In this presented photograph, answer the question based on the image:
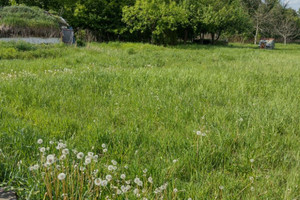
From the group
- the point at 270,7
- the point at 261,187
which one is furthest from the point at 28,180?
the point at 270,7

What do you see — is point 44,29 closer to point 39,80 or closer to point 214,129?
point 39,80

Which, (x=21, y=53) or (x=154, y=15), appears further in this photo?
(x=154, y=15)

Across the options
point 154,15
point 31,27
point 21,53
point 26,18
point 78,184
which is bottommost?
point 78,184

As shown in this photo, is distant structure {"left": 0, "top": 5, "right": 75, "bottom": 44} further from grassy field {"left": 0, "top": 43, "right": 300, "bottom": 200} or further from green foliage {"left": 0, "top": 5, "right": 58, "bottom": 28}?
grassy field {"left": 0, "top": 43, "right": 300, "bottom": 200}

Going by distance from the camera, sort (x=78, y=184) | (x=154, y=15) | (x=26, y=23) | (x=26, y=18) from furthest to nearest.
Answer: (x=154, y=15) < (x=26, y=18) < (x=26, y=23) < (x=78, y=184)

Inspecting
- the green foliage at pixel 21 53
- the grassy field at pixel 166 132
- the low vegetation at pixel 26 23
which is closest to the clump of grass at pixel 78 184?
the grassy field at pixel 166 132

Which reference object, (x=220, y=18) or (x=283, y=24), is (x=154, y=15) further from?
(x=283, y=24)

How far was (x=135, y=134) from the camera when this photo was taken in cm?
287

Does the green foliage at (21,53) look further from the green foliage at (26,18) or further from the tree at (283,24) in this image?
the tree at (283,24)

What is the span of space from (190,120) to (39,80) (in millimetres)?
3598

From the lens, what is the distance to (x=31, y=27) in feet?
58.1

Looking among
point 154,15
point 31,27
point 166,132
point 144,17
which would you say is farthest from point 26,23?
point 166,132

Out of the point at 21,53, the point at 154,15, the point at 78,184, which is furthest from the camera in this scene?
the point at 154,15

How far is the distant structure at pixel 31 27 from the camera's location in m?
16.7
